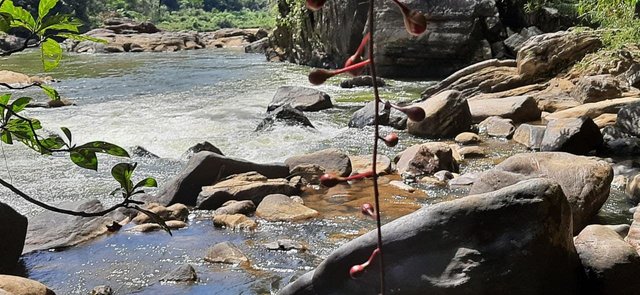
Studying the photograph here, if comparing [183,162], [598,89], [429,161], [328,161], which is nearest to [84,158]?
[429,161]

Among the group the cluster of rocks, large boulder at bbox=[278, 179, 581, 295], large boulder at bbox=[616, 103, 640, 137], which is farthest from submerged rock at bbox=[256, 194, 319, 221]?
the cluster of rocks

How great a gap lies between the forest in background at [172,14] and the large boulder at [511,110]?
35.8 metres

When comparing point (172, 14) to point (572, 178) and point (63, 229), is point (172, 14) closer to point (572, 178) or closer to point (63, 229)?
point (63, 229)

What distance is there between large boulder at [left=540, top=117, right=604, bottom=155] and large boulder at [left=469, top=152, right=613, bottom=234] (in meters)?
2.34

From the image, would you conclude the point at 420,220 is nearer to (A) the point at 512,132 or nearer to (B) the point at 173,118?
(A) the point at 512,132

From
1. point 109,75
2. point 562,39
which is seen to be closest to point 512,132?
point 562,39

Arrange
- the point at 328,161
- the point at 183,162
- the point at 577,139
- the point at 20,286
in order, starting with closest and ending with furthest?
the point at 20,286
the point at 577,139
the point at 328,161
the point at 183,162

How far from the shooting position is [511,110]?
35.8 feet

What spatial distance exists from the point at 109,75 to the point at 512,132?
15.3 m

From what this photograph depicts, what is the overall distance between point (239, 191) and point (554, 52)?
8.40 m

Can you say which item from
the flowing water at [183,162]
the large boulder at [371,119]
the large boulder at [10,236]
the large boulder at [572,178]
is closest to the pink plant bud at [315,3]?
the flowing water at [183,162]

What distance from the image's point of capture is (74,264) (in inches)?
225

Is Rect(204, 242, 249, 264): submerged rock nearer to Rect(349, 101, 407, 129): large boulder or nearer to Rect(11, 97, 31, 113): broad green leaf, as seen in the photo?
Rect(11, 97, 31, 113): broad green leaf

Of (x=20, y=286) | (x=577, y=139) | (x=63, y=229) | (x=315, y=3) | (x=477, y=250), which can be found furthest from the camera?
(x=577, y=139)
